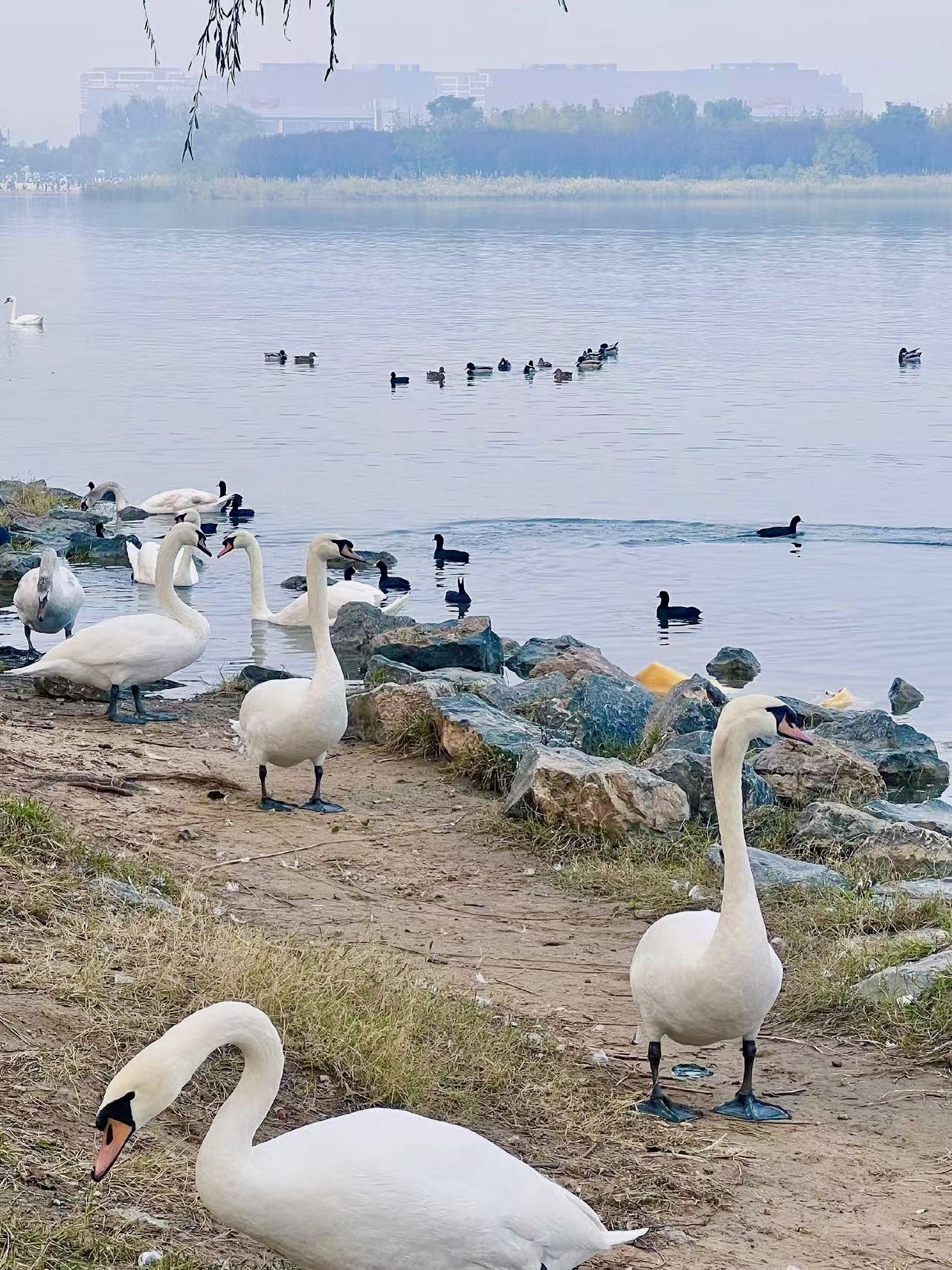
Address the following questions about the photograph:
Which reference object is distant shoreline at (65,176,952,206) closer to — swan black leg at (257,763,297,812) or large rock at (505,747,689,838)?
swan black leg at (257,763,297,812)

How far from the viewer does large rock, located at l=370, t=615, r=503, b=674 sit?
513 inches

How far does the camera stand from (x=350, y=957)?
6.11 metres

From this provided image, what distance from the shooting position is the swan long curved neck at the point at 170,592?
10.9 m

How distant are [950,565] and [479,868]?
477 inches

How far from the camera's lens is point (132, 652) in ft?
34.7

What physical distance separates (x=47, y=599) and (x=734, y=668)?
524 cm

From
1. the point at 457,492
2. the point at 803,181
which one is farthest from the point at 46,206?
the point at 457,492

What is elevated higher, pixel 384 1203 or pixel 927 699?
pixel 384 1203

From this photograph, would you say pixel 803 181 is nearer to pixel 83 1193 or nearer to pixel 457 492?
pixel 457 492

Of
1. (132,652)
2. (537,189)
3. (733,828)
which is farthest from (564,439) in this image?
(537,189)

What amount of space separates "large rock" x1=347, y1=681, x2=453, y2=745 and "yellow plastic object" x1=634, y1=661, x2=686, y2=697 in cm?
328

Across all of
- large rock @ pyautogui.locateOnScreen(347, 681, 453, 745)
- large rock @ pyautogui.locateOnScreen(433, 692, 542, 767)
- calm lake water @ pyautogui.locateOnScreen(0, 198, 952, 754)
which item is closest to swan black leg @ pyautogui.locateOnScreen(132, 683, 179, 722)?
large rock @ pyautogui.locateOnScreen(347, 681, 453, 745)

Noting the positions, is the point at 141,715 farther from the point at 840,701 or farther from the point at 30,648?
the point at 840,701

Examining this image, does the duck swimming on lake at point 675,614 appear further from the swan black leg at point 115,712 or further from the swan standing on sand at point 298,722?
the swan standing on sand at point 298,722
